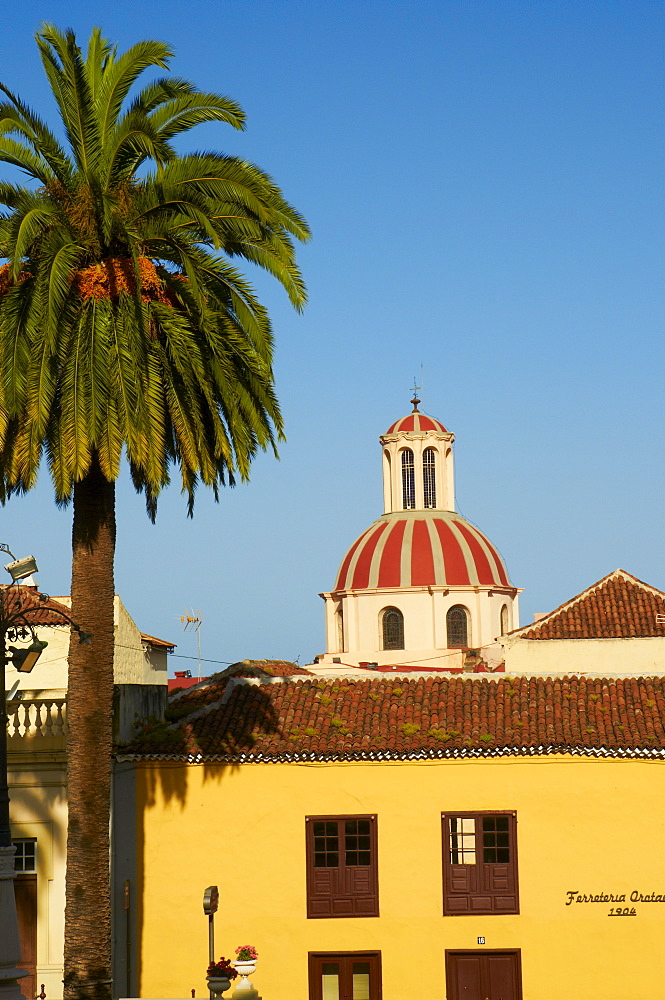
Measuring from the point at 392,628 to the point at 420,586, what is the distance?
2409mm

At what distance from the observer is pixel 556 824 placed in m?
23.2

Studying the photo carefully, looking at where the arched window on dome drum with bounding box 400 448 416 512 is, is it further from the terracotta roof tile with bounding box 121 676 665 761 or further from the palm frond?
the palm frond

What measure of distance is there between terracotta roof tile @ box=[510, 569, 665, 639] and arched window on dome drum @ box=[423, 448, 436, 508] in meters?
24.6

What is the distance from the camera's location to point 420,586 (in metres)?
58.7

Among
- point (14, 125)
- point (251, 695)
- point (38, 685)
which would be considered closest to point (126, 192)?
point (14, 125)

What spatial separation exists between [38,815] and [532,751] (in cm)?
846

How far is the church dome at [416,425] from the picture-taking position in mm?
62906

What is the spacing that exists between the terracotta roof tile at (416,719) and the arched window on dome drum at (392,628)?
33460mm

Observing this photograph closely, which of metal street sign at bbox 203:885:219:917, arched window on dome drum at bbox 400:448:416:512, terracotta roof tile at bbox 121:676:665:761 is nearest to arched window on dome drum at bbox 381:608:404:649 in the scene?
arched window on dome drum at bbox 400:448:416:512

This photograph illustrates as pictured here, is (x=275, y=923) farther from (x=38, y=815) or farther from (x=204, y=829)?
(x=38, y=815)

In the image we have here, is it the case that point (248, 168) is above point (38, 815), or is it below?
above

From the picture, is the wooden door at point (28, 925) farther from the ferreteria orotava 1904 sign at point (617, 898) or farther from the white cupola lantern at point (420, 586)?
the white cupola lantern at point (420, 586)

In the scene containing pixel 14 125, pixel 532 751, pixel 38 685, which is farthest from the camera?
pixel 38 685

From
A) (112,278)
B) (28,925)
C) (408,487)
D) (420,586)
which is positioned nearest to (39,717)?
(28,925)
